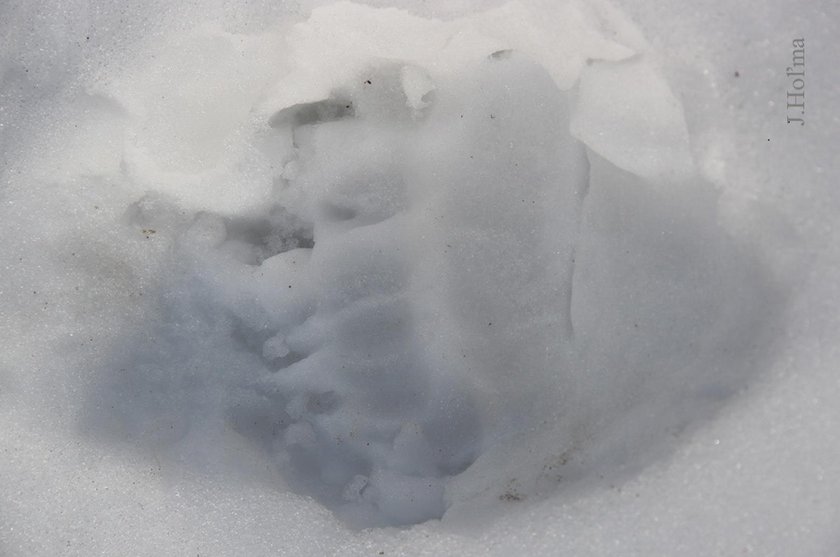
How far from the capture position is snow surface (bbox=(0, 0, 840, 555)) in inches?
29.7

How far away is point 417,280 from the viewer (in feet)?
3.12

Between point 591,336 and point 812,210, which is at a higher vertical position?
point 812,210

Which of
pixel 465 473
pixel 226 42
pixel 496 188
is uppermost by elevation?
pixel 226 42

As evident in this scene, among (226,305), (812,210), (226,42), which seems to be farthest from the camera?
(226,305)

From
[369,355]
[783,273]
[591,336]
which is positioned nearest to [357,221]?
[369,355]

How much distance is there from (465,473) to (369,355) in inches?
8.1

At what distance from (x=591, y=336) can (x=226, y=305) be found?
0.51 meters

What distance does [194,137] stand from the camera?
3.03 feet

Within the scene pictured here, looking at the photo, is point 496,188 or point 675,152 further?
point 496,188

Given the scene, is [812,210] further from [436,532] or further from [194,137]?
[194,137]

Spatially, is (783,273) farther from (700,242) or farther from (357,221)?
(357,221)

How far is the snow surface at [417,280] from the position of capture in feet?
2.47

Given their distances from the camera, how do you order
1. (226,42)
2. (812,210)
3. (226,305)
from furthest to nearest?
(226,305) → (226,42) → (812,210)

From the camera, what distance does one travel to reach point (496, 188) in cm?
92
